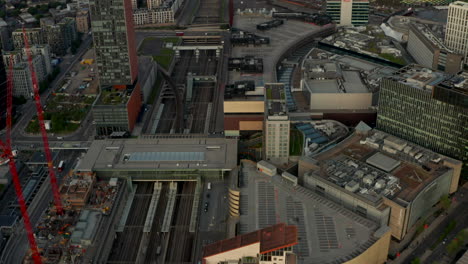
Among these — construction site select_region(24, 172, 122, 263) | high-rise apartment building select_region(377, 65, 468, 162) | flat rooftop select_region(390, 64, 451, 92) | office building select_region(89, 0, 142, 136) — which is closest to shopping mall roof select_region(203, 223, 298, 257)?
construction site select_region(24, 172, 122, 263)

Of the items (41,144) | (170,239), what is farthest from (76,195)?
(41,144)

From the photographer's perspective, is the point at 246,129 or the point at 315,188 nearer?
the point at 315,188

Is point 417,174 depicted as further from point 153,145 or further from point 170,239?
point 153,145

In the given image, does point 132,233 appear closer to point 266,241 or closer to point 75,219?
point 75,219

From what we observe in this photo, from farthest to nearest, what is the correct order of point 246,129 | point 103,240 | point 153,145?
point 246,129 < point 153,145 < point 103,240

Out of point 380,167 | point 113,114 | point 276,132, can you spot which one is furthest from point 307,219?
point 113,114

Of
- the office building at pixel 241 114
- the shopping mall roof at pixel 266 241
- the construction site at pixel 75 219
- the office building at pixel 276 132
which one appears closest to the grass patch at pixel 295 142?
the office building at pixel 276 132

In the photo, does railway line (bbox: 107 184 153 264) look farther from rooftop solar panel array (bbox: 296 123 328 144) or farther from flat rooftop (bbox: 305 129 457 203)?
rooftop solar panel array (bbox: 296 123 328 144)
